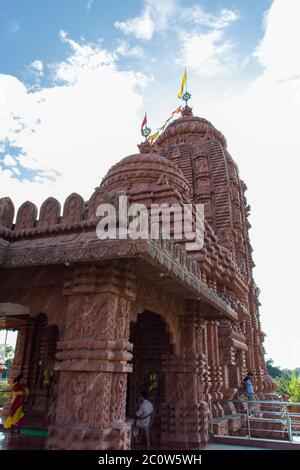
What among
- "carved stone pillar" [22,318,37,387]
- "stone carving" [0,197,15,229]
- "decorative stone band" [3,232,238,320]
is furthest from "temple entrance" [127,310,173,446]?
"stone carving" [0,197,15,229]

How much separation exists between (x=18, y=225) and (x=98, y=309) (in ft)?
8.07

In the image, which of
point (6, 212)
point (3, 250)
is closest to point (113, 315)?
point (3, 250)

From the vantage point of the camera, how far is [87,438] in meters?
4.52

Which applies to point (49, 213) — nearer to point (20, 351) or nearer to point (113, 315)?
point (113, 315)

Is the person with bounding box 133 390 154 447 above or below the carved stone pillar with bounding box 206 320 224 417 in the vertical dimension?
below

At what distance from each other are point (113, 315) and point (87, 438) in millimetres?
1636

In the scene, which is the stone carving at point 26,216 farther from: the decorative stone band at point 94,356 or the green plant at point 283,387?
the green plant at point 283,387

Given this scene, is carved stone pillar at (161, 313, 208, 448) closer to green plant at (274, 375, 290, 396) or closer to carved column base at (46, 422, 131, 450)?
carved column base at (46, 422, 131, 450)

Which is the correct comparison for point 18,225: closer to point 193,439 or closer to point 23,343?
point 193,439

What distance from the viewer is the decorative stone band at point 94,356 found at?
4.86m

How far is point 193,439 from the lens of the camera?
24.8ft

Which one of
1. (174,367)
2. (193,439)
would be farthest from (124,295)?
(193,439)

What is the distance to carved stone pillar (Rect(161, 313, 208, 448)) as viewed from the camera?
7594 mm

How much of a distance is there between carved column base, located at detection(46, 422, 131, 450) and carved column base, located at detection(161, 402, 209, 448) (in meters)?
3.22
